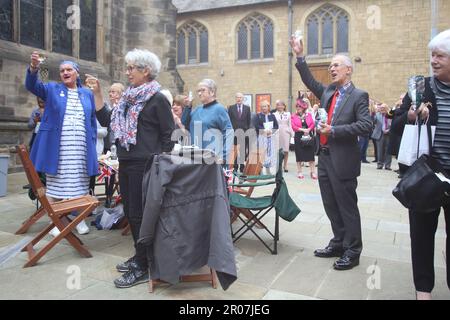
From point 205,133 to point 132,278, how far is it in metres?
1.82

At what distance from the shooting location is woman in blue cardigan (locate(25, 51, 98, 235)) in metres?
4.10

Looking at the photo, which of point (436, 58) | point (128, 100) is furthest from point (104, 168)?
point (436, 58)

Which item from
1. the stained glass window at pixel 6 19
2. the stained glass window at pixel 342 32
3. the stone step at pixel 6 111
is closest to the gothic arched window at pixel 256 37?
the stained glass window at pixel 342 32

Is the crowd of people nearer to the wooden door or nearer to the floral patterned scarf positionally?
the floral patterned scarf

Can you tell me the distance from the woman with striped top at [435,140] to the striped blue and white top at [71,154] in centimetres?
321

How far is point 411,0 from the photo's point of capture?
17.0m

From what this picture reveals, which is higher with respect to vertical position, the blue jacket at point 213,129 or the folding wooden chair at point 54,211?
the blue jacket at point 213,129

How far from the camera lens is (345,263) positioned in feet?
11.2

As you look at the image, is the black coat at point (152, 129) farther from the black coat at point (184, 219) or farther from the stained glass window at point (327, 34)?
the stained glass window at point (327, 34)

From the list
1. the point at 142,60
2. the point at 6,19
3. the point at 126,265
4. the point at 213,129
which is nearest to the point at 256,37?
the point at 6,19

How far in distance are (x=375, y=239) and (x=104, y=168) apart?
3.31m

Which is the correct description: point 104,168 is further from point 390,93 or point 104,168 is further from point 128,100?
point 390,93

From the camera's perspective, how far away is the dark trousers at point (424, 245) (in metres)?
2.54

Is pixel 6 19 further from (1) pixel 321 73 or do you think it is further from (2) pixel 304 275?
(1) pixel 321 73
